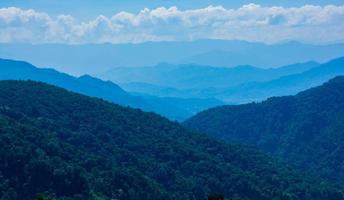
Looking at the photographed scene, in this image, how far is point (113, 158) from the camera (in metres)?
69.7

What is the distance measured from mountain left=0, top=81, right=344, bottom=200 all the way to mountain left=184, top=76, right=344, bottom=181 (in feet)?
79.0

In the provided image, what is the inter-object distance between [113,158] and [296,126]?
2797 inches

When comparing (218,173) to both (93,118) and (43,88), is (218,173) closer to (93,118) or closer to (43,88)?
(93,118)

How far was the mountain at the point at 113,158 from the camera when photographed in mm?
52906

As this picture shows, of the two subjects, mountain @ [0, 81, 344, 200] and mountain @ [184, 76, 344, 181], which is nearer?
mountain @ [0, 81, 344, 200]

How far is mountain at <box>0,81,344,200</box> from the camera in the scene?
52906 mm

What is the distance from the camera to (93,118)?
81.8m

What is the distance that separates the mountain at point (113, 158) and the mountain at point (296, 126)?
24064mm

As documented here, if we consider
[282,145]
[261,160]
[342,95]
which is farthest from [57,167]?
[342,95]

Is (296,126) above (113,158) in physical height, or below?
above

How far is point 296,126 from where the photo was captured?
132 m

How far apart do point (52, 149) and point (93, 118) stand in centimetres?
2268

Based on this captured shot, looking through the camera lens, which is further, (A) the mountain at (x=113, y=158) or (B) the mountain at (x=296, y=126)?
(B) the mountain at (x=296, y=126)

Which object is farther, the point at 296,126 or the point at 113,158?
the point at 296,126
